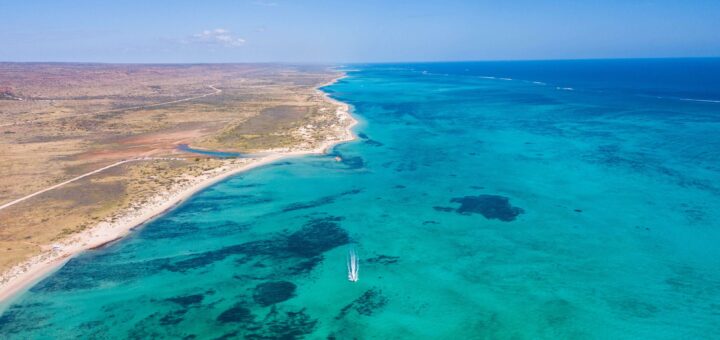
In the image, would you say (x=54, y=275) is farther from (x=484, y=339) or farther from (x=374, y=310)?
(x=484, y=339)

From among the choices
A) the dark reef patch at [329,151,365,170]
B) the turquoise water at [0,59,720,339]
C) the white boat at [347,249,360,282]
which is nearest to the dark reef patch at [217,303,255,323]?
the turquoise water at [0,59,720,339]

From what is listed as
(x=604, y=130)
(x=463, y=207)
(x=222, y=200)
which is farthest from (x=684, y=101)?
(x=222, y=200)

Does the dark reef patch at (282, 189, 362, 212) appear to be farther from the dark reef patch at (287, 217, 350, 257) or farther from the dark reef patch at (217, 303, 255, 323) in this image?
the dark reef patch at (217, 303, 255, 323)

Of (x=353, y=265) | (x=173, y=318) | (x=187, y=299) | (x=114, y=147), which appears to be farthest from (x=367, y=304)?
(x=114, y=147)

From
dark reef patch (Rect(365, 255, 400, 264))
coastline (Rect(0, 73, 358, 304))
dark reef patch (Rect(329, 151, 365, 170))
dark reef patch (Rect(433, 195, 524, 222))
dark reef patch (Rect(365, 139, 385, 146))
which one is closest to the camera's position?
coastline (Rect(0, 73, 358, 304))

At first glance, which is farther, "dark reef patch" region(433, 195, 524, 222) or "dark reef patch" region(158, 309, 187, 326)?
"dark reef patch" region(433, 195, 524, 222)

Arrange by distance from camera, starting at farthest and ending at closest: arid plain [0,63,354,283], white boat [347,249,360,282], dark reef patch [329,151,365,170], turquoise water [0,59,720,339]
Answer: dark reef patch [329,151,365,170] < arid plain [0,63,354,283] < white boat [347,249,360,282] < turquoise water [0,59,720,339]

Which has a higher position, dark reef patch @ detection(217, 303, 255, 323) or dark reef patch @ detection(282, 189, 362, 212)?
dark reef patch @ detection(282, 189, 362, 212)
